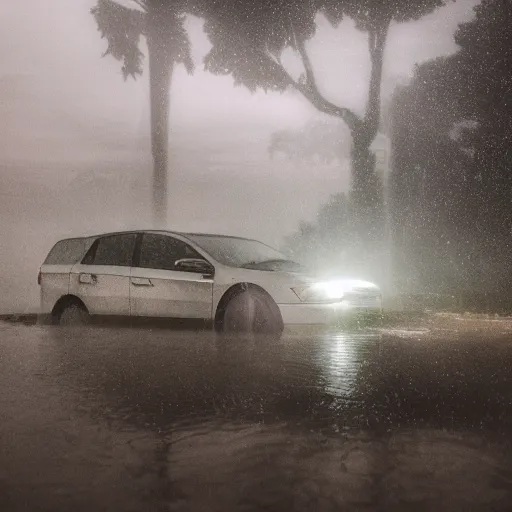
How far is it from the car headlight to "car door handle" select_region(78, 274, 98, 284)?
299cm

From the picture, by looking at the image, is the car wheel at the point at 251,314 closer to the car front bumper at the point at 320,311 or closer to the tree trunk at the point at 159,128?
the car front bumper at the point at 320,311

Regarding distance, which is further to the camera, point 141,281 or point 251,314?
point 141,281

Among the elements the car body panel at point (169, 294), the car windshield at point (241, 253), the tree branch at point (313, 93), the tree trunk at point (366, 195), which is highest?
the tree branch at point (313, 93)

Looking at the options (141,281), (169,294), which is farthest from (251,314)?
(141,281)

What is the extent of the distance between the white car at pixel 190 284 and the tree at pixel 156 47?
11243 millimetres

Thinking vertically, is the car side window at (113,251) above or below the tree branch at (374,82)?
below

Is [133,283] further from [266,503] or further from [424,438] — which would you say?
[266,503]

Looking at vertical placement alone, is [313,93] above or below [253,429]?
above

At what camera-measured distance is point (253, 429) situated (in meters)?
5.41

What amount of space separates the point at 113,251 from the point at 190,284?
1.61 metres

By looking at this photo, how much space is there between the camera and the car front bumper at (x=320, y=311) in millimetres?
10367

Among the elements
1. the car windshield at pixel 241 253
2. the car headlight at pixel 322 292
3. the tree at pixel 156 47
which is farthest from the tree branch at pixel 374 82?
the car headlight at pixel 322 292

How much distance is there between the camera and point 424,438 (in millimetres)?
5227

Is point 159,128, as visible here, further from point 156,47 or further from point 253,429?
point 253,429
